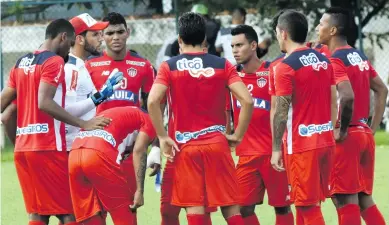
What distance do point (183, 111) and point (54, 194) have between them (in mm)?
1585

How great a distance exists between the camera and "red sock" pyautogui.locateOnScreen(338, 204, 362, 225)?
10609mm

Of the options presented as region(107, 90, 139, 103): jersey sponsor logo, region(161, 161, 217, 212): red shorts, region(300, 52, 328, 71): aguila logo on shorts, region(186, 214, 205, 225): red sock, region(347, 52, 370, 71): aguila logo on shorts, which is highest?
region(300, 52, 328, 71): aguila logo on shorts

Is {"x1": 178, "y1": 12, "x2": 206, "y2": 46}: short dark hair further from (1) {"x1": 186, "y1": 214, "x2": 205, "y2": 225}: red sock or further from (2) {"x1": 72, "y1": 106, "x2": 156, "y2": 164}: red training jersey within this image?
(1) {"x1": 186, "y1": 214, "x2": 205, "y2": 225}: red sock

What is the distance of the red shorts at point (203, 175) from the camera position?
9734mm

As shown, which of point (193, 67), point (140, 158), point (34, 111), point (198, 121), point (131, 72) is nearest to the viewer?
point (193, 67)

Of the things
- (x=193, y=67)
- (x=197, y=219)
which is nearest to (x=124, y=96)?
(x=193, y=67)

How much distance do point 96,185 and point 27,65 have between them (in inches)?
50.4

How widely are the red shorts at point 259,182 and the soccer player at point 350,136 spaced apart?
0.55 m

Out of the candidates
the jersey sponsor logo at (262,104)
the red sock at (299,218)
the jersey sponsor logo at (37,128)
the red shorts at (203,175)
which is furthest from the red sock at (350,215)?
the jersey sponsor logo at (37,128)

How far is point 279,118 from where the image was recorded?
9805 mm

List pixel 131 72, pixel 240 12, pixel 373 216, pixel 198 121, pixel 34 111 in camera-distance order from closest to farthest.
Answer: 1. pixel 198 121
2. pixel 34 111
3. pixel 373 216
4. pixel 131 72
5. pixel 240 12

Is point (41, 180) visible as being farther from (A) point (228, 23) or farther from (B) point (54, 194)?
(A) point (228, 23)

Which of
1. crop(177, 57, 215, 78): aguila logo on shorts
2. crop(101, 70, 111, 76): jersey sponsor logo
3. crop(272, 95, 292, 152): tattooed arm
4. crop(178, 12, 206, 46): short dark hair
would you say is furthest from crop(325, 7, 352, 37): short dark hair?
crop(101, 70, 111, 76): jersey sponsor logo

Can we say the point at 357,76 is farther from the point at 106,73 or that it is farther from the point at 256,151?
the point at 106,73
